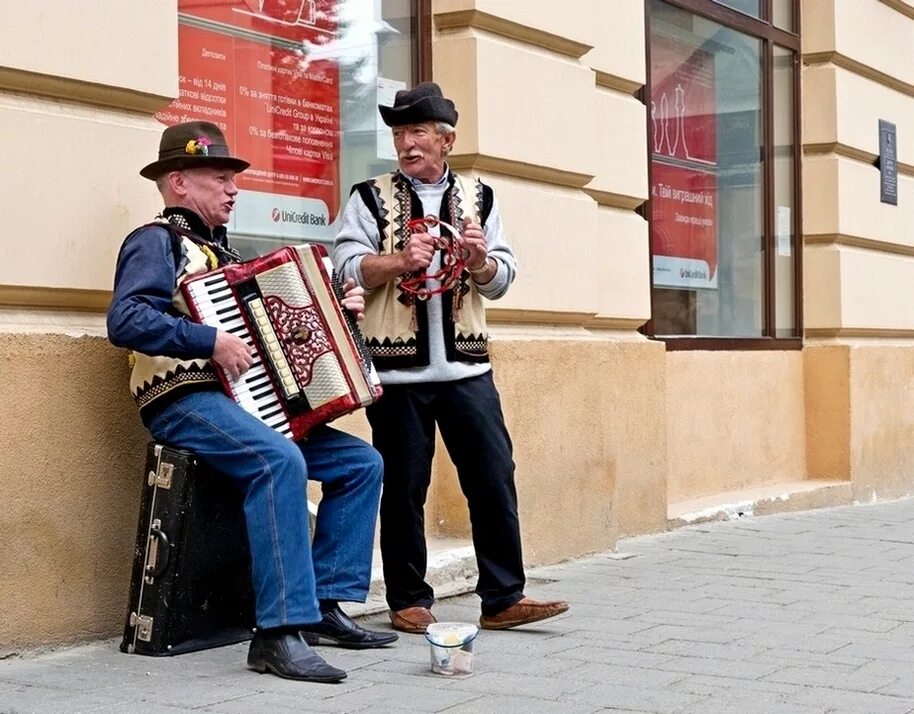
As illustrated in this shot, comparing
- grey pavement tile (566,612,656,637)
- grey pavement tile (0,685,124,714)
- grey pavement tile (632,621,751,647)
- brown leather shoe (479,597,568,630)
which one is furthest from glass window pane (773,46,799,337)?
grey pavement tile (0,685,124,714)

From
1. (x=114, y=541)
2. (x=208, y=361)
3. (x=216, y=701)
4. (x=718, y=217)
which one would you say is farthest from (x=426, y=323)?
(x=718, y=217)

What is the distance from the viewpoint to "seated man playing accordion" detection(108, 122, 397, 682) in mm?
4660

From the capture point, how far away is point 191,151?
4.99 metres

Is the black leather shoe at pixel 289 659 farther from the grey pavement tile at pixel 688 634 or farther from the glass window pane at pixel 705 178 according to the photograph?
the glass window pane at pixel 705 178

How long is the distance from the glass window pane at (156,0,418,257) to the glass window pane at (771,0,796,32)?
12.8 feet

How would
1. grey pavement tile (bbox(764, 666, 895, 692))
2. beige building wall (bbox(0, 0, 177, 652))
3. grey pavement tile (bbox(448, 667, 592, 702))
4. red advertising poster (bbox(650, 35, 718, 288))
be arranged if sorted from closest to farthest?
grey pavement tile (bbox(448, 667, 592, 702))
grey pavement tile (bbox(764, 666, 895, 692))
beige building wall (bbox(0, 0, 177, 652))
red advertising poster (bbox(650, 35, 718, 288))

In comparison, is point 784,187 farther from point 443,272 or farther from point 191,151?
point 191,151

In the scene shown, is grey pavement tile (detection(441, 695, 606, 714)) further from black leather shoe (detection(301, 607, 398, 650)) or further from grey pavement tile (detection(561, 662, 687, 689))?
black leather shoe (detection(301, 607, 398, 650))

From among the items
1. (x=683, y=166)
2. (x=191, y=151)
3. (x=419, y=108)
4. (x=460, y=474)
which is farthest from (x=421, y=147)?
(x=683, y=166)

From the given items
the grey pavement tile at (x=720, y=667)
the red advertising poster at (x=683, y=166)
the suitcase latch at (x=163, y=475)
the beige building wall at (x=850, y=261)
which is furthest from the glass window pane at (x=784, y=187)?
the suitcase latch at (x=163, y=475)

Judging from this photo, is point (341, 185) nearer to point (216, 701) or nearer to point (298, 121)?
point (298, 121)

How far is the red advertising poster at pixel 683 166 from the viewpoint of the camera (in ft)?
30.0

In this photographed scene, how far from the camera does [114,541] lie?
203 inches

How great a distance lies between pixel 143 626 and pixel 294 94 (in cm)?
262
